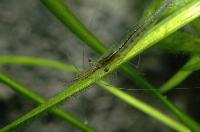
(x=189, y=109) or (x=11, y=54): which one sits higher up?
(x=11, y=54)

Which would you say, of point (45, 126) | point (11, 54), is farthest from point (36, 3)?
point (45, 126)

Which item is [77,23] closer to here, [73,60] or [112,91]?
[112,91]

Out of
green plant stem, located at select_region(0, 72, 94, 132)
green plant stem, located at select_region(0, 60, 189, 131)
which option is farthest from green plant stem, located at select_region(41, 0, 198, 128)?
green plant stem, located at select_region(0, 72, 94, 132)

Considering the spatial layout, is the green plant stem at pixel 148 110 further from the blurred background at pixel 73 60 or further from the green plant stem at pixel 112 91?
the blurred background at pixel 73 60

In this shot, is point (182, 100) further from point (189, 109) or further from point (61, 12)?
point (61, 12)

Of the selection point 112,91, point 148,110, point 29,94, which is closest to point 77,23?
point 29,94

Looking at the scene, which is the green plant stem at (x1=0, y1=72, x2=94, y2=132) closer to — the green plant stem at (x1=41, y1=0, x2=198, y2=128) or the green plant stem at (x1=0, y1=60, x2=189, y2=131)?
the green plant stem at (x1=0, y1=60, x2=189, y2=131)

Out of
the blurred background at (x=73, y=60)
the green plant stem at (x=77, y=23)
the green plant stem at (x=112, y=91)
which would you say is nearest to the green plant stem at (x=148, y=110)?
the green plant stem at (x=112, y=91)

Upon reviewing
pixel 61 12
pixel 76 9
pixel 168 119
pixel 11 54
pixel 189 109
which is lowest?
pixel 61 12
